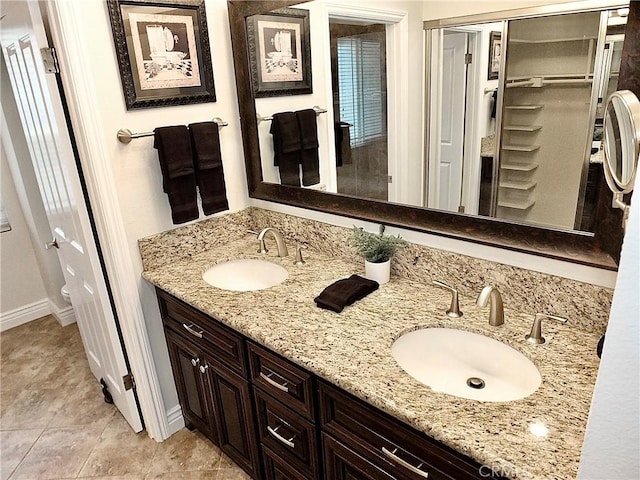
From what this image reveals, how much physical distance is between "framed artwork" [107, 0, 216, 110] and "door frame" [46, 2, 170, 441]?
0.14 metres

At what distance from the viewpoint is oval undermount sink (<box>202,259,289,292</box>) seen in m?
1.95

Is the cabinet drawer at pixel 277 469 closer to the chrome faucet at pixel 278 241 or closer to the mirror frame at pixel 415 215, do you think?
the chrome faucet at pixel 278 241

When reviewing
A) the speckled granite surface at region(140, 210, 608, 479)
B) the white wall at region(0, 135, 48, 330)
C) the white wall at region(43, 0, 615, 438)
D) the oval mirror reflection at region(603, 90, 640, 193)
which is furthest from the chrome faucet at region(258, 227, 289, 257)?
the white wall at region(0, 135, 48, 330)

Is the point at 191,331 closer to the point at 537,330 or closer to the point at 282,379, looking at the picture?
the point at 282,379

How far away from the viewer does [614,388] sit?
58 centimetres

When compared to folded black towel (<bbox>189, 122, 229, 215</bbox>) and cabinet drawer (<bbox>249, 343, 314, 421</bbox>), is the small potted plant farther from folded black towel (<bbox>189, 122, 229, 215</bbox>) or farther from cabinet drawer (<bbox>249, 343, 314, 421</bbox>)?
folded black towel (<bbox>189, 122, 229, 215</bbox>)

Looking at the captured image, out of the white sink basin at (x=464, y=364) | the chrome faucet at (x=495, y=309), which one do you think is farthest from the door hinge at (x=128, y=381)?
the chrome faucet at (x=495, y=309)

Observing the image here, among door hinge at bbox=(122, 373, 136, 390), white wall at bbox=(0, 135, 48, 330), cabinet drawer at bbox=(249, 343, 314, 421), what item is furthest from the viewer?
white wall at bbox=(0, 135, 48, 330)

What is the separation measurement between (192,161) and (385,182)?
829 mm

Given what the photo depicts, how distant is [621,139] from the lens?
1.01 metres

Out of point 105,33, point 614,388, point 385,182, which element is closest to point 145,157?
point 105,33

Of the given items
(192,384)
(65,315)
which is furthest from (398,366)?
(65,315)

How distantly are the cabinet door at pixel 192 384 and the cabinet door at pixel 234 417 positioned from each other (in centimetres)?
6

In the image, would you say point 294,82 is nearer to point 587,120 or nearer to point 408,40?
point 408,40
